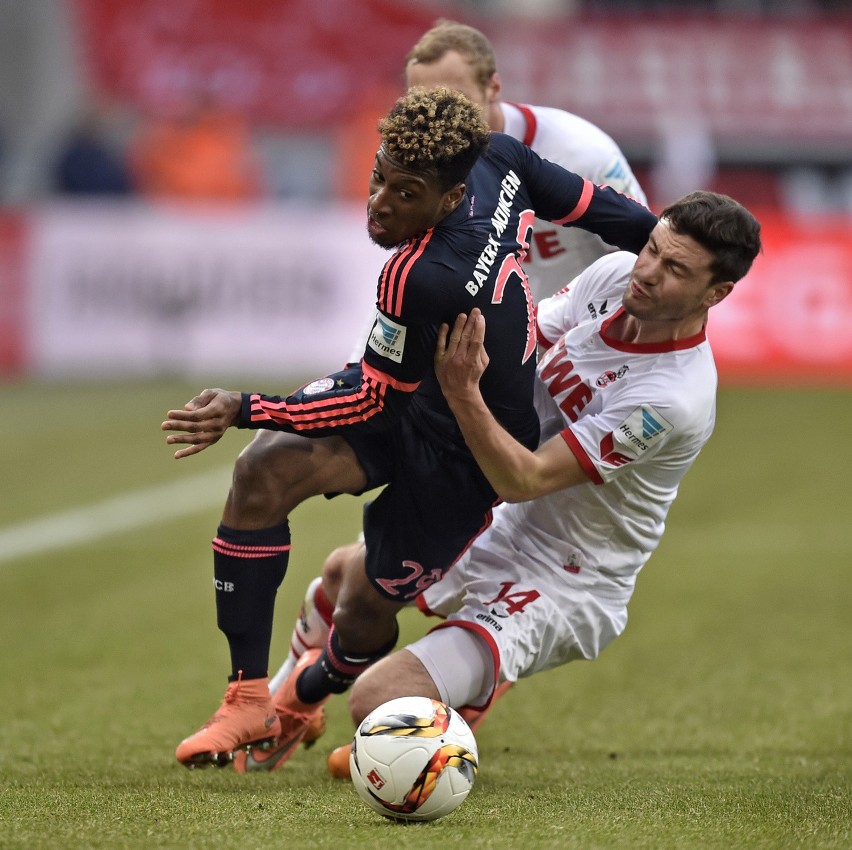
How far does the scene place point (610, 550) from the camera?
5.00m

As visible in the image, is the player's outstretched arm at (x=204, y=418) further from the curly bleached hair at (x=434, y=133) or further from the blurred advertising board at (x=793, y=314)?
the blurred advertising board at (x=793, y=314)

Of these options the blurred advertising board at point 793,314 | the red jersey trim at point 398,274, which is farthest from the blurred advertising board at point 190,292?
the red jersey trim at point 398,274

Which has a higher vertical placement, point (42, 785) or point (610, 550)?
point (610, 550)

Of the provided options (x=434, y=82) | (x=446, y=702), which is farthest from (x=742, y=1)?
(x=446, y=702)

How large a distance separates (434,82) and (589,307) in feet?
3.74

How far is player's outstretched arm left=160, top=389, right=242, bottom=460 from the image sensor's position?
14.2ft

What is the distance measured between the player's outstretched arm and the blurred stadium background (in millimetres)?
10612

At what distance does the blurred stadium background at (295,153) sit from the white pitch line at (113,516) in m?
4.26

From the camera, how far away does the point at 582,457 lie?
182 inches

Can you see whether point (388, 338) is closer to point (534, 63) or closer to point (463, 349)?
point (463, 349)

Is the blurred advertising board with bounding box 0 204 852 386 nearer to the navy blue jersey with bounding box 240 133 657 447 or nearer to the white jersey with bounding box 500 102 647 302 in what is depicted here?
the white jersey with bounding box 500 102 647 302

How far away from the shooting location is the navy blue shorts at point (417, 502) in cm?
471

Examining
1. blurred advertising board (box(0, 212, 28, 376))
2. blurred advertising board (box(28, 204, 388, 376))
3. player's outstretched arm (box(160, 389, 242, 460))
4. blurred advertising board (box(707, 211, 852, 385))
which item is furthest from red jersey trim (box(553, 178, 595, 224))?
blurred advertising board (box(0, 212, 28, 376))

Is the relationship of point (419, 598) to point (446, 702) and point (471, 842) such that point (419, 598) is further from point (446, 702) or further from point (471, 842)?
point (471, 842)
